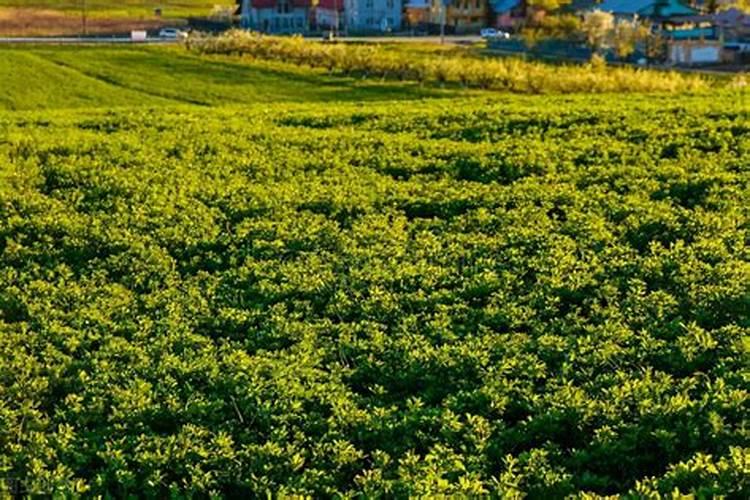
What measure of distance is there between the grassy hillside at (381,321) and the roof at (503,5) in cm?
5478

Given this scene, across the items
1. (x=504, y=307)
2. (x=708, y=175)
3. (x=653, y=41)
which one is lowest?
(x=504, y=307)

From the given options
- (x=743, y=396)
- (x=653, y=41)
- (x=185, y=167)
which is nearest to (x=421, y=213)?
(x=185, y=167)

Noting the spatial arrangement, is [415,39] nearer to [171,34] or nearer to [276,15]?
[276,15]

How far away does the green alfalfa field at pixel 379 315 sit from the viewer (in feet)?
15.6

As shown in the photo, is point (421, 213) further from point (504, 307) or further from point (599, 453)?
point (599, 453)

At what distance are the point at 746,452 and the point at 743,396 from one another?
57cm

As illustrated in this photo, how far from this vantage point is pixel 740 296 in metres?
6.37

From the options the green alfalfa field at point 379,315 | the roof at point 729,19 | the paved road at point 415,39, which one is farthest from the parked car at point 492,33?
the green alfalfa field at point 379,315

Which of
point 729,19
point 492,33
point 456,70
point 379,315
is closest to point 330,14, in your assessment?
point 492,33

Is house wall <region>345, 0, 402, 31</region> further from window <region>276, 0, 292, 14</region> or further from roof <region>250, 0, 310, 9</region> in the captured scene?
window <region>276, 0, 292, 14</region>

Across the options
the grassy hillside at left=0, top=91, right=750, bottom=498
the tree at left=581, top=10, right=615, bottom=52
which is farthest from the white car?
the grassy hillside at left=0, top=91, right=750, bottom=498

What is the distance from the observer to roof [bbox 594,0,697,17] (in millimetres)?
51656

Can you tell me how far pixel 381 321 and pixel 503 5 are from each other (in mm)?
61893

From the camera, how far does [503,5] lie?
6481 cm
